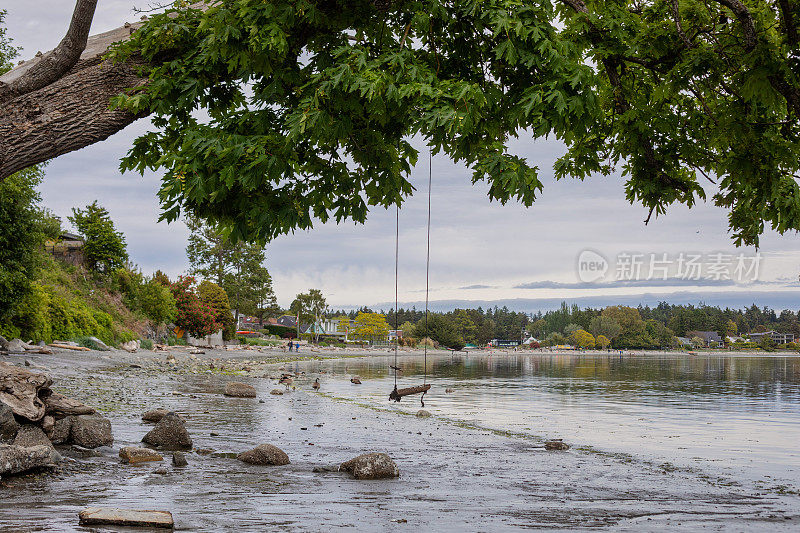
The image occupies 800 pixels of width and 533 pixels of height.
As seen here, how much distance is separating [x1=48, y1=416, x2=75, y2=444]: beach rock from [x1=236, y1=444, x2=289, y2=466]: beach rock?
8.18 ft

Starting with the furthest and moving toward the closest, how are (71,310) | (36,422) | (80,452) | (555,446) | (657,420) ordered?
(71,310) → (657,420) → (555,446) → (80,452) → (36,422)

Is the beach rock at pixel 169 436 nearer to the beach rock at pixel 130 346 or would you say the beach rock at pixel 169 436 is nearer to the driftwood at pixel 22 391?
the driftwood at pixel 22 391

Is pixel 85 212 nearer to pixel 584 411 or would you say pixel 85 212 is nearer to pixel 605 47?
pixel 584 411

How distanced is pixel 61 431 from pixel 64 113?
5.02m

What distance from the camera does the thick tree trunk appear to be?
6.05 meters

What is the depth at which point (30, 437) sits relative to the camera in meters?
7.79

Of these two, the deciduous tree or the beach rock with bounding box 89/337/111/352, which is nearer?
the deciduous tree

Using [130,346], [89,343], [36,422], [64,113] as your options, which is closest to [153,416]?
[36,422]

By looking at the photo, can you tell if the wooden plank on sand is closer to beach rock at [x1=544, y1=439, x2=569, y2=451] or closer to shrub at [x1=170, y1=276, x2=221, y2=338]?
beach rock at [x1=544, y1=439, x2=569, y2=451]

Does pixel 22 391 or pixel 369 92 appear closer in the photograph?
pixel 369 92

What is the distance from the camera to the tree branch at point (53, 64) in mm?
6172

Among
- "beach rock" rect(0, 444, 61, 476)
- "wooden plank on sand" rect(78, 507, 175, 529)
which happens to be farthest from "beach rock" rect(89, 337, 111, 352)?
"wooden plank on sand" rect(78, 507, 175, 529)

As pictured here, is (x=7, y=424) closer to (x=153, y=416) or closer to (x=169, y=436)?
(x=169, y=436)

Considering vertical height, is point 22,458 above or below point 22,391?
below
